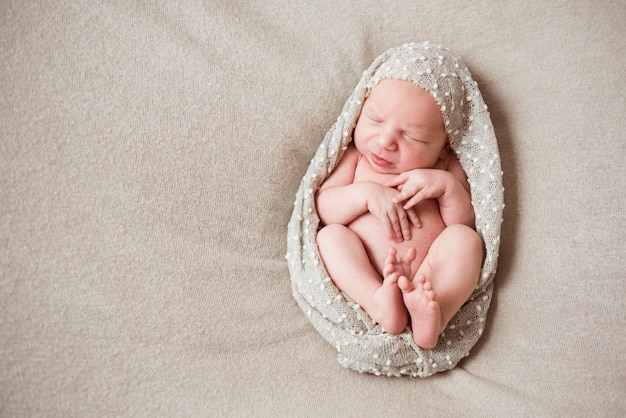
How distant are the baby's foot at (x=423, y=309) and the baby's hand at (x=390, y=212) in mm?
182

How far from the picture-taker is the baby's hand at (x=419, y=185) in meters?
1.27

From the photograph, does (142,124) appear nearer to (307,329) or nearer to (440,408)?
(307,329)

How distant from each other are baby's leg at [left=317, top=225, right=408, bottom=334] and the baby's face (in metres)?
0.22

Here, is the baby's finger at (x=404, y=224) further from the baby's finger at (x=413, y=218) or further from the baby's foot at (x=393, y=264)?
the baby's foot at (x=393, y=264)

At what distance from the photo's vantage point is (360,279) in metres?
1.19

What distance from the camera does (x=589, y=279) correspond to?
117 cm

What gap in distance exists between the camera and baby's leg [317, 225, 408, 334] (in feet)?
3.68

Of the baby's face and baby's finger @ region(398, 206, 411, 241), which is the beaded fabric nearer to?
the baby's face

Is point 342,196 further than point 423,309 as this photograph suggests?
Yes

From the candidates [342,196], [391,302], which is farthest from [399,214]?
[391,302]

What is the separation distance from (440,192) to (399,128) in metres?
0.20

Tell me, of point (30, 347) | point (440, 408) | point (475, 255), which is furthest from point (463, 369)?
point (30, 347)

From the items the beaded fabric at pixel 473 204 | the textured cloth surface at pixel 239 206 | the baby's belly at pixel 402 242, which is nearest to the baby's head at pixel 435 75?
the beaded fabric at pixel 473 204

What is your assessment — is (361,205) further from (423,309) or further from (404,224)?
(423,309)
